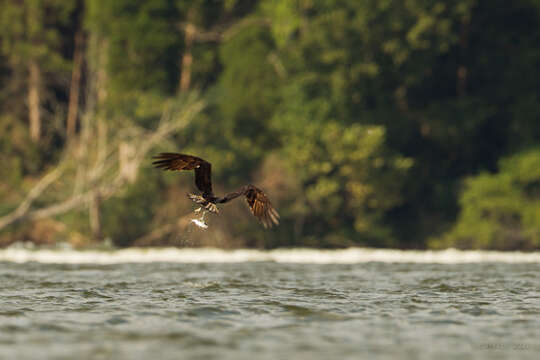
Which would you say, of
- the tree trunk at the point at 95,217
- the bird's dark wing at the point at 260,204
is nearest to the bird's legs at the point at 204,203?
the bird's dark wing at the point at 260,204

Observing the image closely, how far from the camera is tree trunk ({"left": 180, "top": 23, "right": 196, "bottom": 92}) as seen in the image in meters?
43.6

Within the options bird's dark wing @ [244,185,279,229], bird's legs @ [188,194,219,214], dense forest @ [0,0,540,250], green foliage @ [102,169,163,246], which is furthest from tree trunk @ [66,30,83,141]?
bird's dark wing @ [244,185,279,229]

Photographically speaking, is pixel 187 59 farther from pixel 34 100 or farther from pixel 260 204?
pixel 260 204

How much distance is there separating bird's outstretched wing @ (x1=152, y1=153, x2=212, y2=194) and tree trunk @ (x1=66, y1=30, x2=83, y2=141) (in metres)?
29.1

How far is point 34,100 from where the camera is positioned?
43406 millimetres

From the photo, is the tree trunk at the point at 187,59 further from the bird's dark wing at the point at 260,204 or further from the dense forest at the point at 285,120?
the bird's dark wing at the point at 260,204

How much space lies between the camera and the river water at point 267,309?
11500 mm

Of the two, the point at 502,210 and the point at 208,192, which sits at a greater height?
the point at 502,210

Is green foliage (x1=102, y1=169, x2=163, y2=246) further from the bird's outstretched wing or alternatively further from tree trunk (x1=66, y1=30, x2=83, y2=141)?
the bird's outstretched wing

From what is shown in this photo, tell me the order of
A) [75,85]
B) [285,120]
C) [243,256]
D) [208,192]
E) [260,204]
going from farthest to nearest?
[75,85] → [285,120] → [243,256] → [208,192] → [260,204]

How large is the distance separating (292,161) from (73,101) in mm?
13188

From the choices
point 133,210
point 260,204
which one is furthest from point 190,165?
point 133,210

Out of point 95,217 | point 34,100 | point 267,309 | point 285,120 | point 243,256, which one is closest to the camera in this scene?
point 267,309

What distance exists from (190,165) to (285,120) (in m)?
22.4
